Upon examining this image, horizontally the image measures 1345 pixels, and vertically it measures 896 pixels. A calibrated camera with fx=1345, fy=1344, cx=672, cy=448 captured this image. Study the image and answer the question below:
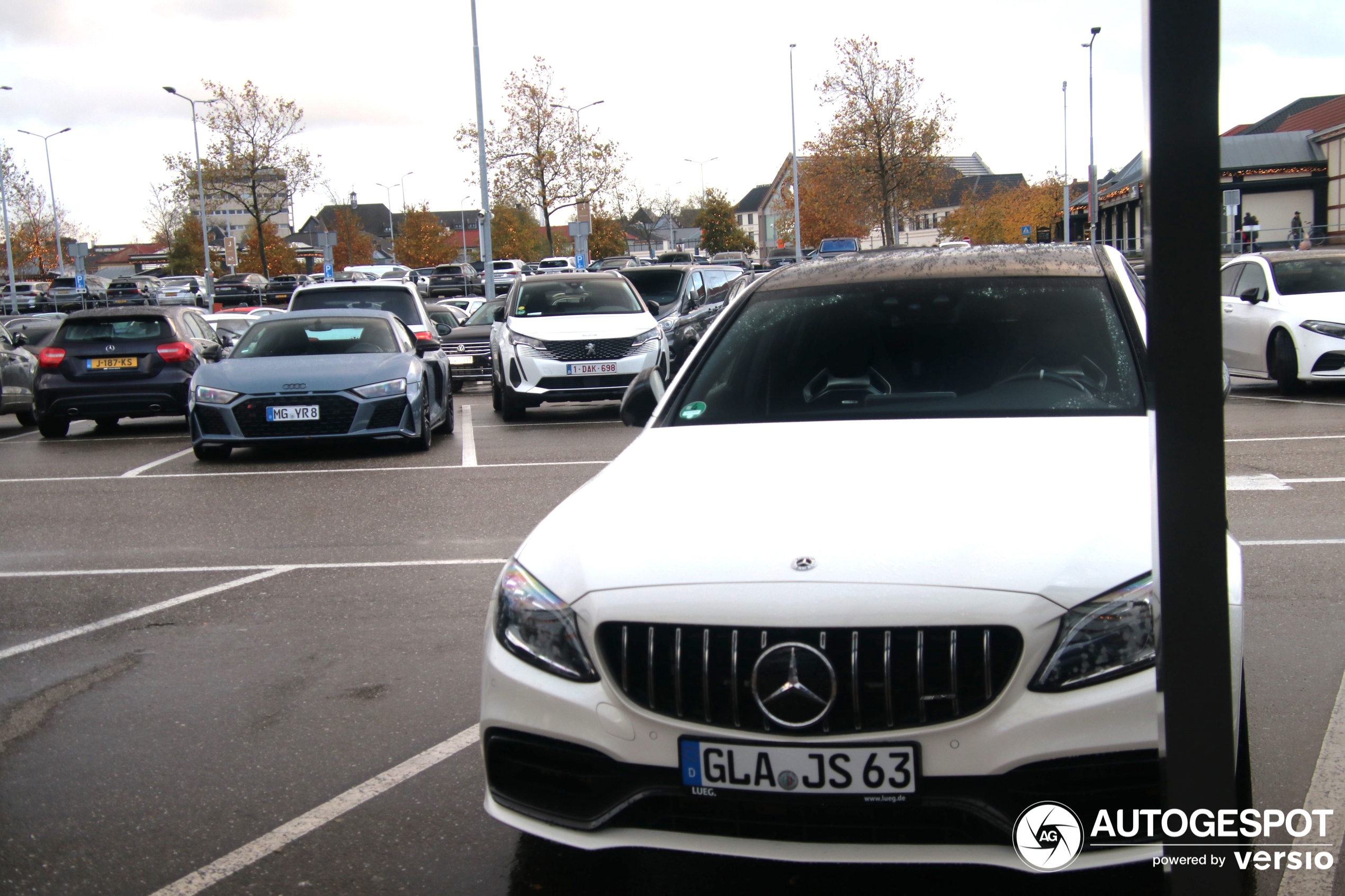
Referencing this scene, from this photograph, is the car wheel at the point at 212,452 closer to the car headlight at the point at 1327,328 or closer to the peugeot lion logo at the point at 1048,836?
the peugeot lion logo at the point at 1048,836

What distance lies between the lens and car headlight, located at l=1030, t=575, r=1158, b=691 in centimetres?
263

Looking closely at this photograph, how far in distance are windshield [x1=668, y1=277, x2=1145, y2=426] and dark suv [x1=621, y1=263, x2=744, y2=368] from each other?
15757 millimetres

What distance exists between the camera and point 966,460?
3428 mm

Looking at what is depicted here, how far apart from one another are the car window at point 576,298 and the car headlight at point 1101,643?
44.4 ft

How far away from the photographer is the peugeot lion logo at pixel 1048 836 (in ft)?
8.55

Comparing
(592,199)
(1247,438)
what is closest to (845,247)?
(592,199)

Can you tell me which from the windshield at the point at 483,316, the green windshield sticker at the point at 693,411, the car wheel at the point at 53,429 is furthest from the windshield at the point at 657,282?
the green windshield sticker at the point at 693,411

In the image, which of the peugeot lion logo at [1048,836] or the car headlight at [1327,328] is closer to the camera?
the peugeot lion logo at [1048,836]

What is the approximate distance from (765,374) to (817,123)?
2269 inches

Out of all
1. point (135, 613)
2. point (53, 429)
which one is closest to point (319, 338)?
point (53, 429)

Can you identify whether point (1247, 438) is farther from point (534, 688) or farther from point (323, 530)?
point (534, 688)

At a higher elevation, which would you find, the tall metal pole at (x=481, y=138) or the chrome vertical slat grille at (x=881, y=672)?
the tall metal pole at (x=481, y=138)

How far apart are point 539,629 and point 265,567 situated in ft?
16.0

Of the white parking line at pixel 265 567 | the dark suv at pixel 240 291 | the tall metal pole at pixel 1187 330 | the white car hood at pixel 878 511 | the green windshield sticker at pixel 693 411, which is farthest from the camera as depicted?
the dark suv at pixel 240 291
